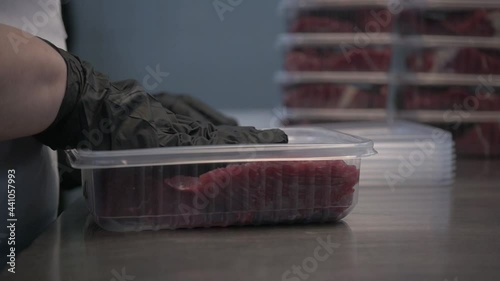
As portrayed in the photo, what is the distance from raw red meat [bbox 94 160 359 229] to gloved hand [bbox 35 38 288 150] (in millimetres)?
51

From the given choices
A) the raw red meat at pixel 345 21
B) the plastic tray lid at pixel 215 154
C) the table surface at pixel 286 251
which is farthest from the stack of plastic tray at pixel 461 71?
the plastic tray lid at pixel 215 154

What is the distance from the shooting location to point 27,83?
30.9 inches

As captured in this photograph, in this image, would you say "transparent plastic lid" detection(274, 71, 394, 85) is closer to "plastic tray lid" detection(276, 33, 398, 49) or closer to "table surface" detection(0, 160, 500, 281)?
"plastic tray lid" detection(276, 33, 398, 49)

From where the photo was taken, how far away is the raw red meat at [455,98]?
6.10ft

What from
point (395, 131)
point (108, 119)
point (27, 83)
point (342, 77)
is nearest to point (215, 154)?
point (108, 119)

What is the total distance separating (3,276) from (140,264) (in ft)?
0.53

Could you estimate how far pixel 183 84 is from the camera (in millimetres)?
2129

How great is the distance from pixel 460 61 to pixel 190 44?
874 millimetres

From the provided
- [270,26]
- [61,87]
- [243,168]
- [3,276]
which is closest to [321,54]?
[270,26]

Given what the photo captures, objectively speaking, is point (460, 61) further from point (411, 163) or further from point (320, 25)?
point (411, 163)

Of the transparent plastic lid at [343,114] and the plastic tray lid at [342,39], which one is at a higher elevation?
the plastic tray lid at [342,39]

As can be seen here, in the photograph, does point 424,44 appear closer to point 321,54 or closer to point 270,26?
point 321,54

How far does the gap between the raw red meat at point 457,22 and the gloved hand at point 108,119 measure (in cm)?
109

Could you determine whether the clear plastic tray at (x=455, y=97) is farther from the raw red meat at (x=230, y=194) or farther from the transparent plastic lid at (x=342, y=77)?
the raw red meat at (x=230, y=194)
